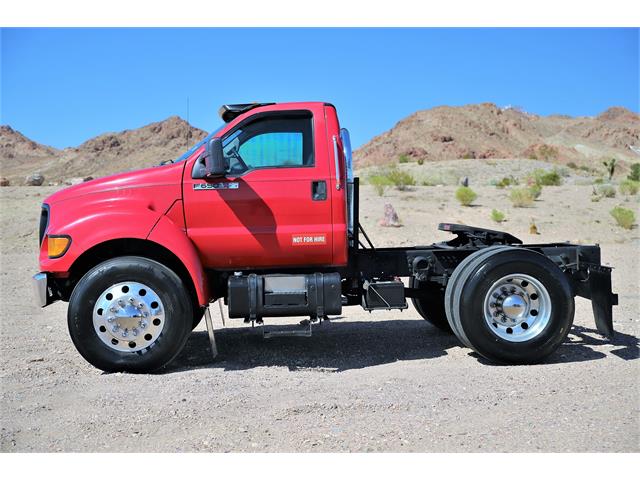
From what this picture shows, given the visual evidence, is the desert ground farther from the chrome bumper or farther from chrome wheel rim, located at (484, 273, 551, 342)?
the chrome bumper

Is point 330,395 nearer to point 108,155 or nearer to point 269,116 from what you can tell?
point 269,116

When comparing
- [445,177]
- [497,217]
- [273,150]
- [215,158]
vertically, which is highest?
[445,177]

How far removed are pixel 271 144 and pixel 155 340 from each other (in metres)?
2.29

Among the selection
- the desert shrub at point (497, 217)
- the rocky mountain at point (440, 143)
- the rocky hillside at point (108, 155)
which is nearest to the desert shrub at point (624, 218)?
the desert shrub at point (497, 217)

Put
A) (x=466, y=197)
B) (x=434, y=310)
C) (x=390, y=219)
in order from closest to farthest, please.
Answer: (x=434, y=310) → (x=390, y=219) → (x=466, y=197)

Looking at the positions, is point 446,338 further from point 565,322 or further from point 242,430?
point 242,430

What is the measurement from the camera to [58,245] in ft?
22.9

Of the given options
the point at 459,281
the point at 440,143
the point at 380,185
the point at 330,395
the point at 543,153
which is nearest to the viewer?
the point at 330,395

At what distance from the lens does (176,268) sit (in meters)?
7.46

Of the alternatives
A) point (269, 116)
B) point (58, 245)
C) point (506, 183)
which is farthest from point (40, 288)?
point (506, 183)

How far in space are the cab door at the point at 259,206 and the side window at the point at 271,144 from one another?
1 cm

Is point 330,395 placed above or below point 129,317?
below

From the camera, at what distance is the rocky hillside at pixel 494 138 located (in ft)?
320

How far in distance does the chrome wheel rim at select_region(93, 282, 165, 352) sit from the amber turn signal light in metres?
0.60
